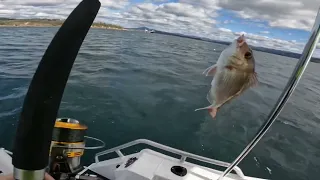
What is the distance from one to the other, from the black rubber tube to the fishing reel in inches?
64.0

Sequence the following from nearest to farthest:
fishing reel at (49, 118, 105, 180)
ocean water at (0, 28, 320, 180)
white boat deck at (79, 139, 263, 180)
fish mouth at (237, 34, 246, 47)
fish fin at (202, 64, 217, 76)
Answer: fish mouth at (237, 34, 246, 47), fish fin at (202, 64, 217, 76), fishing reel at (49, 118, 105, 180), white boat deck at (79, 139, 263, 180), ocean water at (0, 28, 320, 180)

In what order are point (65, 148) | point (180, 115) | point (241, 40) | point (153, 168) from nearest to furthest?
point (241, 40)
point (65, 148)
point (153, 168)
point (180, 115)

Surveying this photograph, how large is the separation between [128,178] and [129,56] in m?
12.2

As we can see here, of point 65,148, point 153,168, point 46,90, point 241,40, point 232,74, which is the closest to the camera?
point 46,90

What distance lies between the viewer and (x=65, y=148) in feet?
7.33

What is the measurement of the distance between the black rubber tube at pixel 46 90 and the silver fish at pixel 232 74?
31.0 inches

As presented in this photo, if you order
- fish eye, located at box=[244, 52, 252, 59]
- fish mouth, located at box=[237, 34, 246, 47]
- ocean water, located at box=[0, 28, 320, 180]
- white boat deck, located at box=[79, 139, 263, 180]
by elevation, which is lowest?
ocean water, located at box=[0, 28, 320, 180]

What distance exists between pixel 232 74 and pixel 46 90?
37.1 inches

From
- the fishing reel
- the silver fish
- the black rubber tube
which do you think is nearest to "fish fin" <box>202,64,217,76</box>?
the silver fish

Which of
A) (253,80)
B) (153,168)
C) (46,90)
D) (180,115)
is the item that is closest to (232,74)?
(253,80)

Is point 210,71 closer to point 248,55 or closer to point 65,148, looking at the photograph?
point 248,55

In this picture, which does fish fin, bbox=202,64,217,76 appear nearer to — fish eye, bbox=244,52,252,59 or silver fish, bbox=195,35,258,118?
silver fish, bbox=195,35,258,118

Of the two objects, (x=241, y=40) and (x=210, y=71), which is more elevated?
(x=241, y=40)

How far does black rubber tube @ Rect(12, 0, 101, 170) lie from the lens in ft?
2.03
